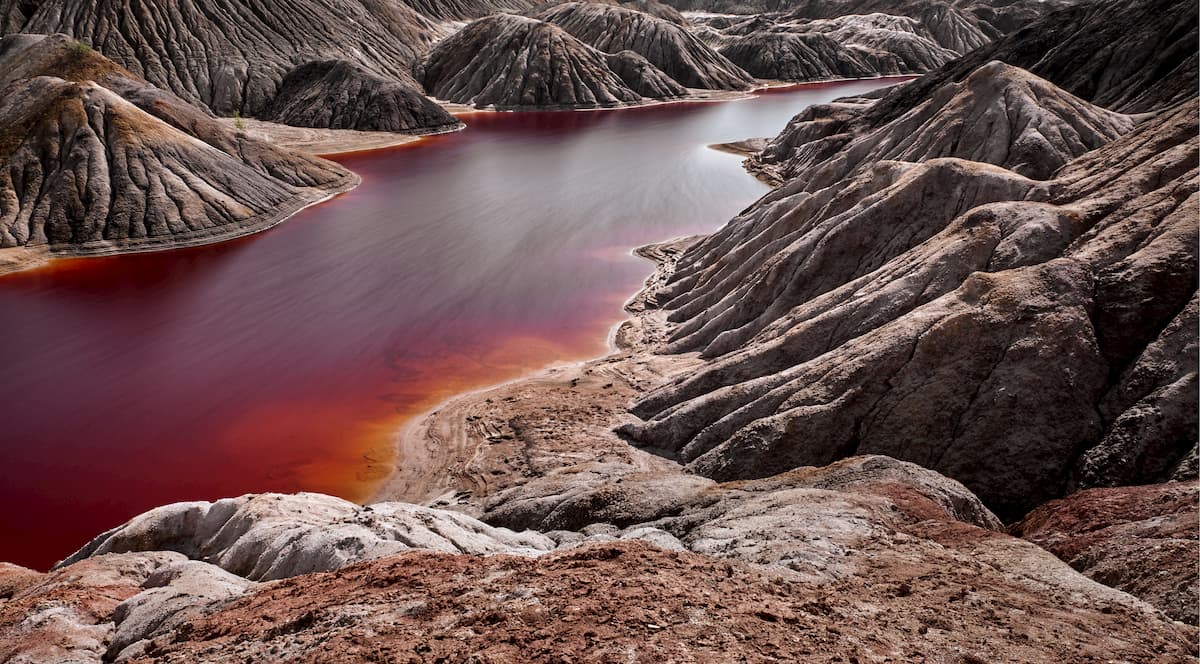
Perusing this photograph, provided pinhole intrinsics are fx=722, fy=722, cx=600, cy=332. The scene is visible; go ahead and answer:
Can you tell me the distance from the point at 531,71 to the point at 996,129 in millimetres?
93559

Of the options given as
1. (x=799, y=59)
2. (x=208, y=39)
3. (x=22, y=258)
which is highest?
(x=799, y=59)

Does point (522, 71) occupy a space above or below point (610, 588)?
above

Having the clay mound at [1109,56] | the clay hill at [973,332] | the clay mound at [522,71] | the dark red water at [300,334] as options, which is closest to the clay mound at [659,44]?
the clay mound at [522,71]

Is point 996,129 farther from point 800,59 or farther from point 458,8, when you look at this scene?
point 458,8

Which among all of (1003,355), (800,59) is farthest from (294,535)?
(800,59)

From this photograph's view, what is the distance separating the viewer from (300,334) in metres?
34.3

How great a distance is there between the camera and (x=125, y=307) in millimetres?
38188

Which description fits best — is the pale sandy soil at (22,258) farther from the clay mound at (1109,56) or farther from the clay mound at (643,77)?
the clay mound at (643,77)

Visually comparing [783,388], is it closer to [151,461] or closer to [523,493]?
[523,493]

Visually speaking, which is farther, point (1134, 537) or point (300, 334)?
point (300, 334)

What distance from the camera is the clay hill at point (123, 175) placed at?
4775 cm

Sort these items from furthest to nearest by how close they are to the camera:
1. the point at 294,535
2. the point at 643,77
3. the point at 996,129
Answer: the point at 643,77 → the point at 996,129 → the point at 294,535

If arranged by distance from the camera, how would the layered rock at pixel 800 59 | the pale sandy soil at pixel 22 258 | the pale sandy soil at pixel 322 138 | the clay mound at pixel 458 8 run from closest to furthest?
1. the pale sandy soil at pixel 22 258
2. the pale sandy soil at pixel 322 138
3. the layered rock at pixel 800 59
4. the clay mound at pixel 458 8

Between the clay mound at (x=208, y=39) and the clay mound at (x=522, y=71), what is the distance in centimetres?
1021
